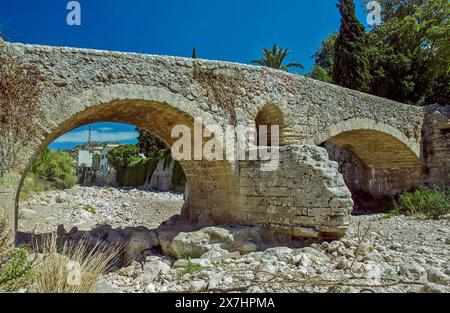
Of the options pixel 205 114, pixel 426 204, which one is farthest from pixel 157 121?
pixel 426 204

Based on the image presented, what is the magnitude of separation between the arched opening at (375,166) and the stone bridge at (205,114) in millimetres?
2198

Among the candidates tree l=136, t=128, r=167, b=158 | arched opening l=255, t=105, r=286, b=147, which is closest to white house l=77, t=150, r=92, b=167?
tree l=136, t=128, r=167, b=158

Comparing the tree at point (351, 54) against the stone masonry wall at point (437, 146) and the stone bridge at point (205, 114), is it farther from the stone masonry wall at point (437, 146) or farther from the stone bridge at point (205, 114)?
the stone bridge at point (205, 114)

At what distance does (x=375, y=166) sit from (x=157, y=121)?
939 centimetres

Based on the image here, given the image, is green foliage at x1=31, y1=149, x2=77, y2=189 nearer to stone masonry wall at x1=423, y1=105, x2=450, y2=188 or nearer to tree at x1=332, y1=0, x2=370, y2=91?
tree at x1=332, y1=0, x2=370, y2=91

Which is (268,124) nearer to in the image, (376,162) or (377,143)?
(377,143)

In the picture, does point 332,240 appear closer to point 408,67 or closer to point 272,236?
point 272,236

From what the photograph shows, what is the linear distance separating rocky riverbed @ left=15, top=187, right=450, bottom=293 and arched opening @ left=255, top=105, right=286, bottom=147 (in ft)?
7.41

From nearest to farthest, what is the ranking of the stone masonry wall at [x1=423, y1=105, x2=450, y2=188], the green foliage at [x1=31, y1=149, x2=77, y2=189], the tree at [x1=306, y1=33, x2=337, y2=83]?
the stone masonry wall at [x1=423, y1=105, x2=450, y2=188]
the green foliage at [x1=31, y1=149, x2=77, y2=189]
the tree at [x1=306, y1=33, x2=337, y2=83]

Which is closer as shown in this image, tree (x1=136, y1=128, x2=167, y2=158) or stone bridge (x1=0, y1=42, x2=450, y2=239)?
stone bridge (x1=0, y1=42, x2=450, y2=239)

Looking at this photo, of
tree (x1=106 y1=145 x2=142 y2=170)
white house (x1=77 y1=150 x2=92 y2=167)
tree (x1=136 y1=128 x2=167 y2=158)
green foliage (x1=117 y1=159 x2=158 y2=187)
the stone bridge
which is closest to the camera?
the stone bridge

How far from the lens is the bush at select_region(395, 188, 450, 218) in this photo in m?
9.43
